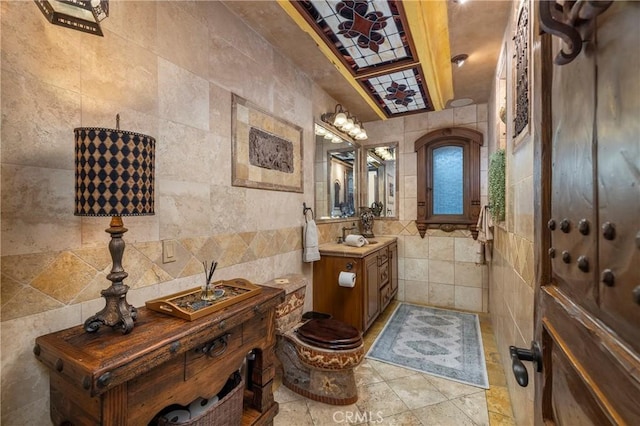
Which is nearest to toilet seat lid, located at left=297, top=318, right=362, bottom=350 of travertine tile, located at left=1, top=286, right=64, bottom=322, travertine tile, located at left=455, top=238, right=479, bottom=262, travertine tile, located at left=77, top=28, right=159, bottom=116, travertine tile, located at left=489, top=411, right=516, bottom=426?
travertine tile, located at left=489, top=411, right=516, bottom=426

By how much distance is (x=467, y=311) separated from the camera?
3461 millimetres

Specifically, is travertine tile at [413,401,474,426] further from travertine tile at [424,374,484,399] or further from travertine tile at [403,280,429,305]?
travertine tile at [403,280,429,305]

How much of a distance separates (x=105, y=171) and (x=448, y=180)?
3.55m

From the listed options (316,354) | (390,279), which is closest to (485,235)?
(390,279)

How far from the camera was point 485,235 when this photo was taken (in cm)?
286

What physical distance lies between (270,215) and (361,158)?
214cm

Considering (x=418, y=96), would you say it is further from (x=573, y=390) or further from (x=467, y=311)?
(x=573, y=390)

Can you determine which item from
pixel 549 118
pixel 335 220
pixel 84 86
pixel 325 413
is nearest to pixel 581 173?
pixel 549 118

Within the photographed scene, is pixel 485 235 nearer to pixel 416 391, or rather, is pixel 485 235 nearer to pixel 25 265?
pixel 416 391

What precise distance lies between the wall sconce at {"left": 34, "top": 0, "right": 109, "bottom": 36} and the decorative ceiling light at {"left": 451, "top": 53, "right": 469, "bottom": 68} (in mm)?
2509

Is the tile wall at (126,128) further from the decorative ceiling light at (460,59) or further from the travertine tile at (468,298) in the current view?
the travertine tile at (468,298)

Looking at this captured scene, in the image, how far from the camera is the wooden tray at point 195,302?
1197 millimetres

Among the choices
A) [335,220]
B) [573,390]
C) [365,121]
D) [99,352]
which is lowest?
[99,352]

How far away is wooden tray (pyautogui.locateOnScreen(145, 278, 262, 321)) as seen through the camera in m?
1.20
